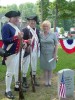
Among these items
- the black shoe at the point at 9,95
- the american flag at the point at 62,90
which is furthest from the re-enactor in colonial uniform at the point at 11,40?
the american flag at the point at 62,90

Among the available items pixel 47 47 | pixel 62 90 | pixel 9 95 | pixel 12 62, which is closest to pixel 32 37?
pixel 47 47

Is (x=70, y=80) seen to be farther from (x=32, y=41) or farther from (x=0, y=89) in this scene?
(x=0, y=89)

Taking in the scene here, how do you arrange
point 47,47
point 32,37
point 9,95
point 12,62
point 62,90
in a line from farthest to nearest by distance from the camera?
point 47,47 → point 32,37 → point 9,95 → point 12,62 → point 62,90

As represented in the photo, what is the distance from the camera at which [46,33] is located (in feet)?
26.7

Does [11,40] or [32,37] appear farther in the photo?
[32,37]

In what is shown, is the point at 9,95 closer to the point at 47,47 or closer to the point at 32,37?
the point at 32,37

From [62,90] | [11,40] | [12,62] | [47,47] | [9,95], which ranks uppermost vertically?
[11,40]

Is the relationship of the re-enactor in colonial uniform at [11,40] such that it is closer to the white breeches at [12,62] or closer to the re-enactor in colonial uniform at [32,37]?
the white breeches at [12,62]

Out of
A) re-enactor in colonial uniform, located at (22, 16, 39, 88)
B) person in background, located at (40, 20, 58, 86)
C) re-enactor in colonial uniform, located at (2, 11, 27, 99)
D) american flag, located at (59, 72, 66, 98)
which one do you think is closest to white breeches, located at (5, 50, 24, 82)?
re-enactor in colonial uniform, located at (2, 11, 27, 99)

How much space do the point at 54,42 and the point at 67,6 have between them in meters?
31.0

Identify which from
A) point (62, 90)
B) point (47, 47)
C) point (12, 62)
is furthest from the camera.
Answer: point (47, 47)


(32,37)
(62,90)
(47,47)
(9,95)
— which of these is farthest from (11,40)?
(47,47)

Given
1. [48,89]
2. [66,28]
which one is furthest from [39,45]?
[66,28]

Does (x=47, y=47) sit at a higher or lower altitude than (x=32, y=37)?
lower
